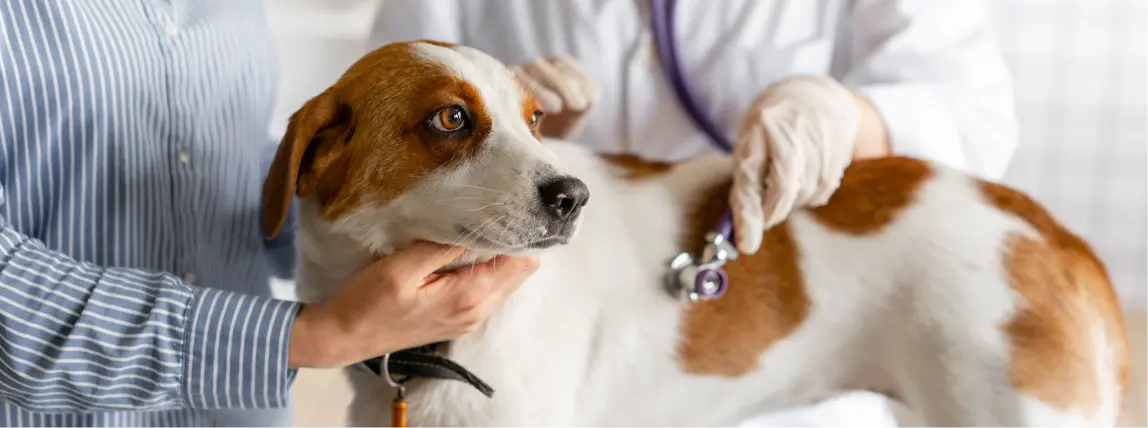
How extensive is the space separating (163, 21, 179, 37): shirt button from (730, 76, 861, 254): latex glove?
0.55 meters

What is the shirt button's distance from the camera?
86cm

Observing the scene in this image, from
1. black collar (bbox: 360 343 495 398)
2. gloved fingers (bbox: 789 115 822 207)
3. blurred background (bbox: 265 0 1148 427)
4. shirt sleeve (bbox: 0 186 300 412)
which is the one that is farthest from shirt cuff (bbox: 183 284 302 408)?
blurred background (bbox: 265 0 1148 427)

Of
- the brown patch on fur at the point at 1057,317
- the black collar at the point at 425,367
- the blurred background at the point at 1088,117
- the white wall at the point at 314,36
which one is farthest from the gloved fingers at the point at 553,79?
the blurred background at the point at 1088,117

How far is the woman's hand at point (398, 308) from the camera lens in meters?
0.72

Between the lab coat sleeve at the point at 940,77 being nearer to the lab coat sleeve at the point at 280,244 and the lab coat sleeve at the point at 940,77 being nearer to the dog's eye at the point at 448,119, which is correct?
the dog's eye at the point at 448,119

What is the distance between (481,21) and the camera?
1.24m

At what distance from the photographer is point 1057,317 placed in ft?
2.69

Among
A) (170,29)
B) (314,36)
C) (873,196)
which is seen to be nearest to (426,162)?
(170,29)

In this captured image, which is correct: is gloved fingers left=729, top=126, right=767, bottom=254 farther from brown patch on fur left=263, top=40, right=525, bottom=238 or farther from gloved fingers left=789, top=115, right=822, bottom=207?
brown patch on fur left=263, top=40, right=525, bottom=238

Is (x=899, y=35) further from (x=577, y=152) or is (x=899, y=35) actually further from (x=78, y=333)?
(x=78, y=333)

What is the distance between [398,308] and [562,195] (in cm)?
16

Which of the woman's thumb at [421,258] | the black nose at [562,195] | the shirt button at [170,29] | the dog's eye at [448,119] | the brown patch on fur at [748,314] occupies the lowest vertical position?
the brown patch on fur at [748,314]

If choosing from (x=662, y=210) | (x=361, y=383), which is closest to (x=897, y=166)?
(x=662, y=210)

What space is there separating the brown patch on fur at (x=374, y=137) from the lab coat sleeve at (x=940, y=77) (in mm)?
517
